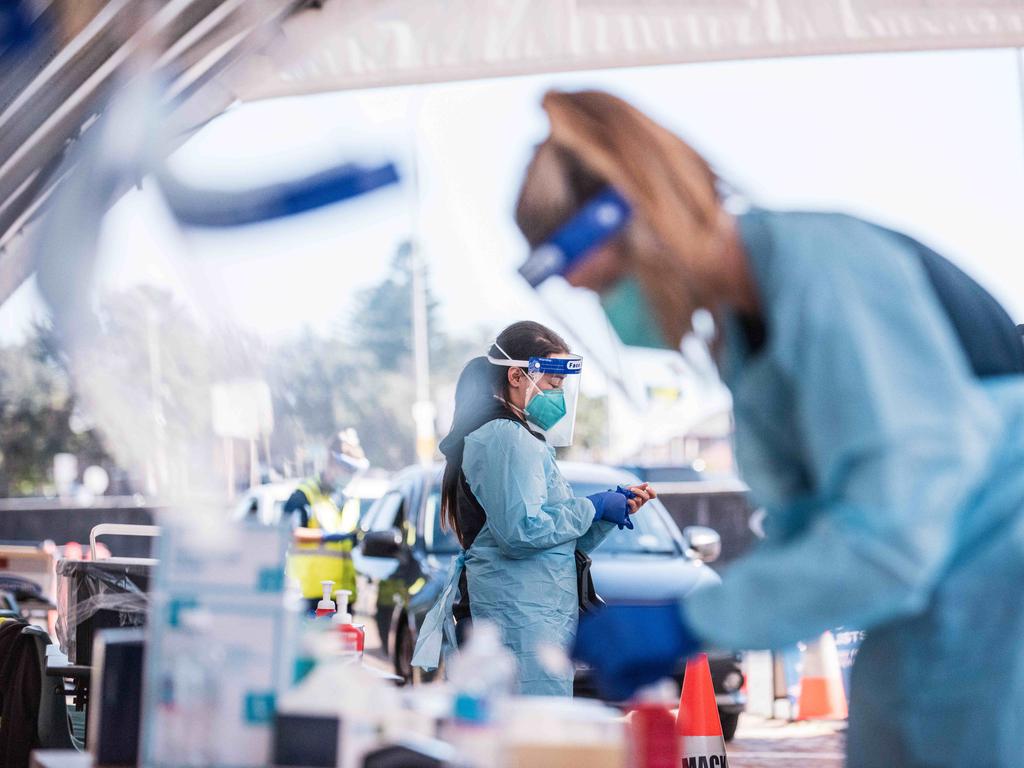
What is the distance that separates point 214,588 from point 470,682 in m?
0.46

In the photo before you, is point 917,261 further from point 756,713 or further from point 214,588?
point 756,713

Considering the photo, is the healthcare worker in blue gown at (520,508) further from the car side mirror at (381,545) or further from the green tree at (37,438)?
the green tree at (37,438)

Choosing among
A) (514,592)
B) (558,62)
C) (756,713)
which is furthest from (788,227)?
(756,713)

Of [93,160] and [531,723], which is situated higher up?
[93,160]

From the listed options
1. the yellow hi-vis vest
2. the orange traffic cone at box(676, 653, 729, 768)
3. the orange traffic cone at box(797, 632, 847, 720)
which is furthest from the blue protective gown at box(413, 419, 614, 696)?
the orange traffic cone at box(797, 632, 847, 720)

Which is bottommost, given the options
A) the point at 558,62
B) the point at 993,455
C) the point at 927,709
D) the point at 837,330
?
the point at 927,709

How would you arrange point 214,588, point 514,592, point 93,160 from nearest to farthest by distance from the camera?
point 214,588 → point 514,592 → point 93,160

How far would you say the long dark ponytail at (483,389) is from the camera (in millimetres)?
4352

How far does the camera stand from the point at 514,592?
412 cm

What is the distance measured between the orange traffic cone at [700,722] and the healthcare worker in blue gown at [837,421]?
2.83 metres

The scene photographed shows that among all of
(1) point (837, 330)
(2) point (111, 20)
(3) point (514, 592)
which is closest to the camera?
(1) point (837, 330)

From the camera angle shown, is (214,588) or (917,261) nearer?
(917,261)

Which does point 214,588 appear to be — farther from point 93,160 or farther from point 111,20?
point 111,20

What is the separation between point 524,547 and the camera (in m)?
4.08
